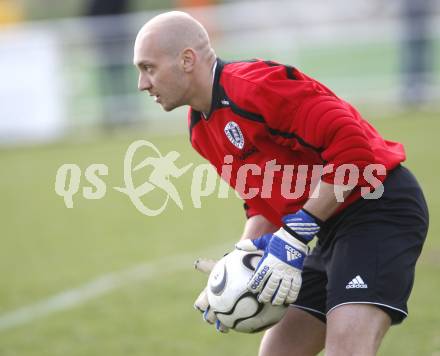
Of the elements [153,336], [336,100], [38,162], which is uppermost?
[336,100]

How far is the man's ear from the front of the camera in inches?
149

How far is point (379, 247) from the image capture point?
12.0 ft

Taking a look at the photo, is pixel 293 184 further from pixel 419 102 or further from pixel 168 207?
pixel 419 102

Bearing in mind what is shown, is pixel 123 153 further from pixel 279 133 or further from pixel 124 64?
pixel 279 133

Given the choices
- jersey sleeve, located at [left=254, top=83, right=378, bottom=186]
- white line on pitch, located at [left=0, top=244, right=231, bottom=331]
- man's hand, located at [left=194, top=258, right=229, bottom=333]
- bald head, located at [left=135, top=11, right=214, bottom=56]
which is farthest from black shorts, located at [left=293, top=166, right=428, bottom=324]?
white line on pitch, located at [left=0, top=244, right=231, bottom=331]

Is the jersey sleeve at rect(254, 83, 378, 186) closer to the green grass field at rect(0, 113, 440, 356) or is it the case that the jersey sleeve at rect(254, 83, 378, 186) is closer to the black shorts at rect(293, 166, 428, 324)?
the black shorts at rect(293, 166, 428, 324)

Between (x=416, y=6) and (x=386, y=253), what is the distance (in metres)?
13.4

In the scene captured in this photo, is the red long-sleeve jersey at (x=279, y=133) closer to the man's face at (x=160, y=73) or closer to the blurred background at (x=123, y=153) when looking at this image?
the man's face at (x=160, y=73)

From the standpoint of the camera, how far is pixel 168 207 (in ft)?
34.5

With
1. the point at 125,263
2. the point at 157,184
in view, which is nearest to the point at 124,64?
the point at 157,184

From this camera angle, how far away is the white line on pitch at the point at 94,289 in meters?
6.60

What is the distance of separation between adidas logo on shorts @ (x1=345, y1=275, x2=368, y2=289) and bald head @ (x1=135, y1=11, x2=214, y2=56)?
1180mm

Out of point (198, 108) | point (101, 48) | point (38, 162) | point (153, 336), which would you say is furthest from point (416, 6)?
point (198, 108)

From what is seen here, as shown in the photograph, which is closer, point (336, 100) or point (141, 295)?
point (336, 100)
